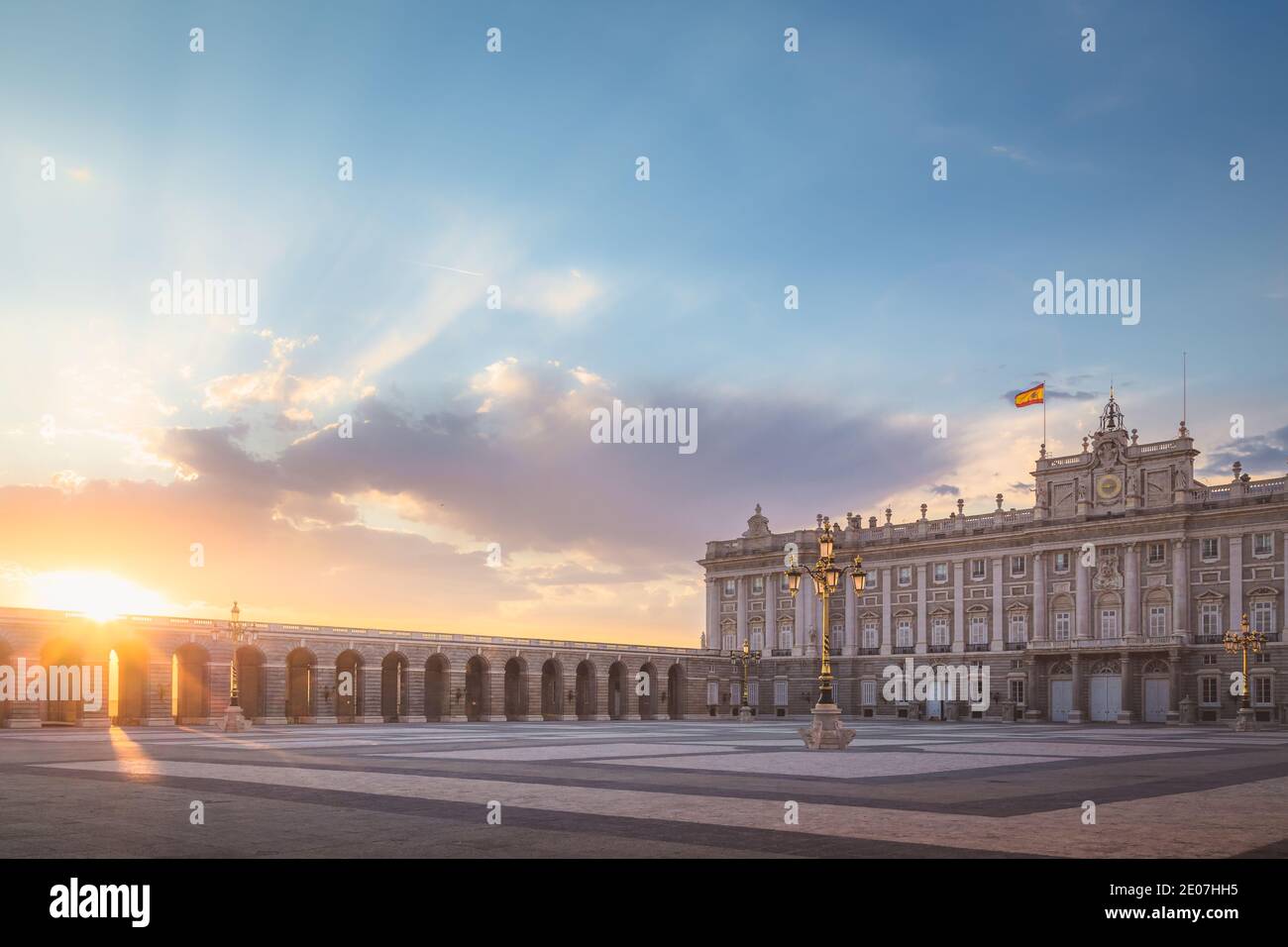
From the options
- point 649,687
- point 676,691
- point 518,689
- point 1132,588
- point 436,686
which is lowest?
point 676,691

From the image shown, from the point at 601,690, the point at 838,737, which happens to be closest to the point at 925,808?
the point at 838,737

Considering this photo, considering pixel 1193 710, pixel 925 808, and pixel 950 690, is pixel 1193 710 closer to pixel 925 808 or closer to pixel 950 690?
pixel 950 690

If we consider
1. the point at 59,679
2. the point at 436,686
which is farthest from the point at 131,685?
the point at 436,686

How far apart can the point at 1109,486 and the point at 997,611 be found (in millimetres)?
13225

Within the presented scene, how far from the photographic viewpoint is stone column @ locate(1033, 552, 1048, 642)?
8994 centimetres

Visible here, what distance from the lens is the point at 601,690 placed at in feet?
307

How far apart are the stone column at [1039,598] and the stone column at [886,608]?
13729 mm

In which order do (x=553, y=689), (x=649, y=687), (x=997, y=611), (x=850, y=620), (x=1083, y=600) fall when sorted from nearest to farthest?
1. (x=1083, y=600)
2. (x=553, y=689)
3. (x=997, y=611)
4. (x=649, y=687)
5. (x=850, y=620)

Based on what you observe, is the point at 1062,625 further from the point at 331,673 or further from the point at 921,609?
the point at 331,673

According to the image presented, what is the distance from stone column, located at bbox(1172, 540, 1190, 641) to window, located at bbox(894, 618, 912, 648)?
23.0m

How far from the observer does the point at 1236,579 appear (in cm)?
7956
